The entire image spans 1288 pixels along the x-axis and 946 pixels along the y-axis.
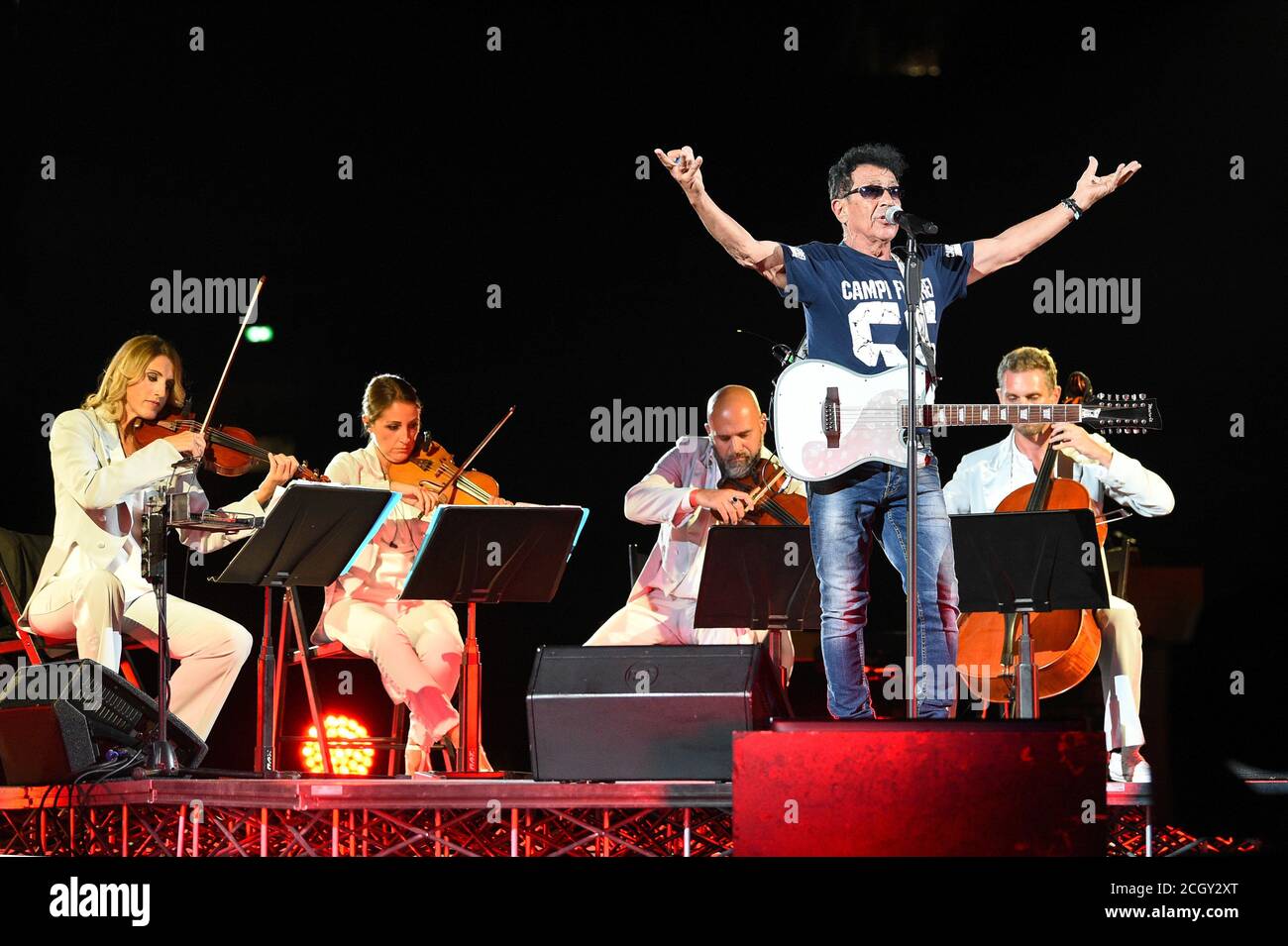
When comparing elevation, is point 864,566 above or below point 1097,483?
below

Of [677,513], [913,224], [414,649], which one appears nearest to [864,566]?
[913,224]

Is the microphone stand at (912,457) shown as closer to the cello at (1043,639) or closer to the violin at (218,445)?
the cello at (1043,639)

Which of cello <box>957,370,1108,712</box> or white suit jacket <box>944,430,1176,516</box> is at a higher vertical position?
white suit jacket <box>944,430,1176,516</box>

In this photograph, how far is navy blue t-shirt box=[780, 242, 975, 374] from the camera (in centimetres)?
411

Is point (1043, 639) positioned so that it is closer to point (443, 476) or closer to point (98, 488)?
point (443, 476)

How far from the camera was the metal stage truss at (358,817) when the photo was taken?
12.1ft

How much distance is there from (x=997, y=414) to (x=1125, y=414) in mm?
364

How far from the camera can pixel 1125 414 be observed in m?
4.05

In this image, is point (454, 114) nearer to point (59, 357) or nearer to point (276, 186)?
point (276, 186)

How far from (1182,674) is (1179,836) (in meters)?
2.17

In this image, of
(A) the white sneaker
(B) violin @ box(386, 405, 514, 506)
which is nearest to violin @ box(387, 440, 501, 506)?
(B) violin @ box(386, 405, 514, 506)

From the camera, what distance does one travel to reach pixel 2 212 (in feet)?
20.2

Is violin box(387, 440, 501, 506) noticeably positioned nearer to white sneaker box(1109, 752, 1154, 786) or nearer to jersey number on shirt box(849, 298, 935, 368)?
jersey number on shirt box(849, 298, 935, 368)

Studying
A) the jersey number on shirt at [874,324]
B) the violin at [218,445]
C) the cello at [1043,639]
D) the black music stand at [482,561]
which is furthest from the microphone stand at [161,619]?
the cello at [1043,639]
